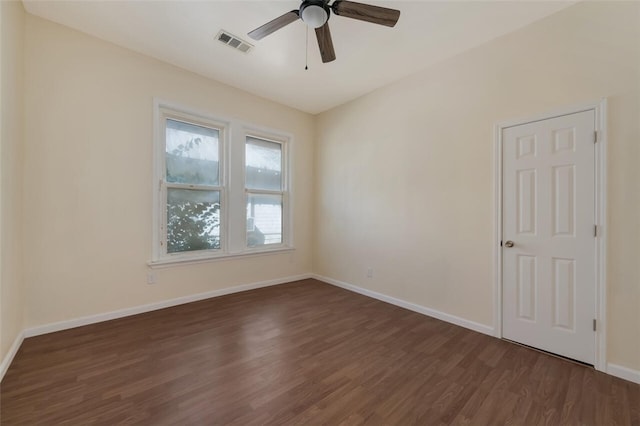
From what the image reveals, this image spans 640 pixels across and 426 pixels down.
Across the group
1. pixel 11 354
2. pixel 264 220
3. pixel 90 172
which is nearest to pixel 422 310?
pixel 264 220

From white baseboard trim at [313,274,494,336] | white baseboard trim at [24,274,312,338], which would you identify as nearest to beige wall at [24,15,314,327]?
white baseboard trim at [24,274,312,338]

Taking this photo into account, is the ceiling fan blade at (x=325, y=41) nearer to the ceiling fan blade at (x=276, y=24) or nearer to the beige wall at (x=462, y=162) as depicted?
the ceiling fan blade at (x=276, y=24)

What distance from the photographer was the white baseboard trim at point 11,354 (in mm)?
1877

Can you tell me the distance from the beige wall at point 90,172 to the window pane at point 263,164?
3.31 feet

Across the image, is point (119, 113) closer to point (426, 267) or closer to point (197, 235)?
point (197, 235)

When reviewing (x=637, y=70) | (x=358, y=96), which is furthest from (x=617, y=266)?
(x=358, y=96)

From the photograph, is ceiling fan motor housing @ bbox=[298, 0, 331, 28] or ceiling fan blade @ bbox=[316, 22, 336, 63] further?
ceiling fan blade @ bbox=[316, 22, 336, 63]

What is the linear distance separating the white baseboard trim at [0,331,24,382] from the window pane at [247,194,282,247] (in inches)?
97.1

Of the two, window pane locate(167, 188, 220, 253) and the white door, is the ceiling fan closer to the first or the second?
the white door

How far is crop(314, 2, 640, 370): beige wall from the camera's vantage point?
1.99 metres

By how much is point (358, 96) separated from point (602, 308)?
12.0ft

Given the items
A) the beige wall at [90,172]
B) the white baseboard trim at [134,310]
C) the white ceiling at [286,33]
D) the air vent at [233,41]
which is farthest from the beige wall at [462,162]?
the beige wall at [90,172]

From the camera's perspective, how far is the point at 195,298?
349 cm

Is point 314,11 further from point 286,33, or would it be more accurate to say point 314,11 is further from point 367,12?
point 286,33
